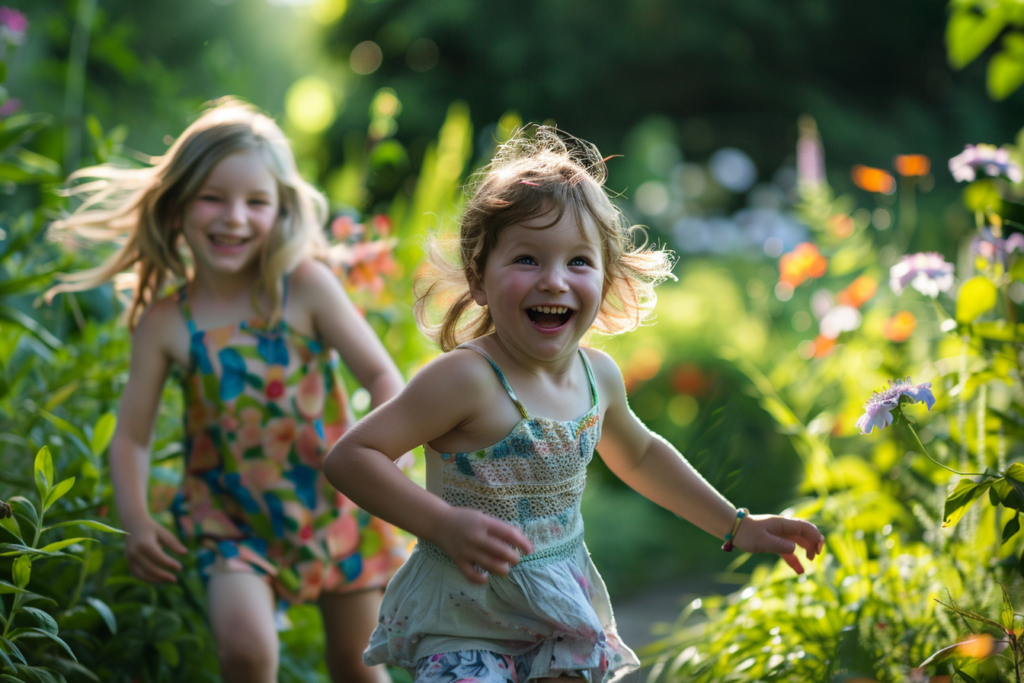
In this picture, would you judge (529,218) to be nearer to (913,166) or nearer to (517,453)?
(517,453)

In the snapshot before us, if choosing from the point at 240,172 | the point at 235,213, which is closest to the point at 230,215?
the point at 235,213

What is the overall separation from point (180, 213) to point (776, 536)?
171cm

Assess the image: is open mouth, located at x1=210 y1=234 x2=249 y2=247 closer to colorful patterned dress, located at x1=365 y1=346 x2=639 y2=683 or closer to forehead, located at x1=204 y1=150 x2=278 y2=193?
forehead, located at x1=204 y1=150 x2=278 y2=193

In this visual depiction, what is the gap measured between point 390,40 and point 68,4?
908 centimetres

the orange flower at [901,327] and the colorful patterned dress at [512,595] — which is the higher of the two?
the orange flower at [901,327]

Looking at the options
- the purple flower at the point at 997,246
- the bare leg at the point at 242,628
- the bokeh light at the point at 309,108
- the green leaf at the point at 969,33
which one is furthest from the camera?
the bokeh light at the point at 309,108

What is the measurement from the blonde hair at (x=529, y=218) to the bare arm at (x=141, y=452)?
29.5 inches

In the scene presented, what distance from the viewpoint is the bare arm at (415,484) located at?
4.41ft

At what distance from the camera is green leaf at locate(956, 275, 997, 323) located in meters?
2.05

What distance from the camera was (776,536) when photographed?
5.69 ft

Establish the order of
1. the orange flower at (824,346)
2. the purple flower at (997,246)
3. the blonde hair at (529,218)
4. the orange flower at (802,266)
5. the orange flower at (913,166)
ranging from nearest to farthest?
the blonde hair at (529,218)
the purple flower at (997,246)
the orange flower at (913,166)
the orange flower at (824,346)
the orange flower at (802,266)

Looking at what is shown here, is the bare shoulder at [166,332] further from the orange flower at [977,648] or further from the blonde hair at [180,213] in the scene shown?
the orange flower at [977,648]

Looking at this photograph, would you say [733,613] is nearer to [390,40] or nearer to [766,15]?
[766,15]

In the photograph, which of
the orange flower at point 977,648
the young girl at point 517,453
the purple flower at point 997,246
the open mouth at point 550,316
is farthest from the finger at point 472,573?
the purple flower at point 997,246
